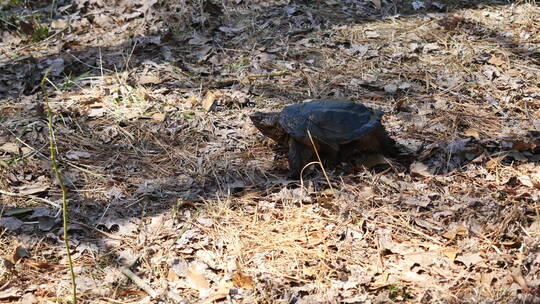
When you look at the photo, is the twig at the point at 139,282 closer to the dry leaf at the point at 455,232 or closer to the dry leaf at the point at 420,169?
the dry leaf at the point at 455,232

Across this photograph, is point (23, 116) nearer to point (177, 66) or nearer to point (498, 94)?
point (177, 66)

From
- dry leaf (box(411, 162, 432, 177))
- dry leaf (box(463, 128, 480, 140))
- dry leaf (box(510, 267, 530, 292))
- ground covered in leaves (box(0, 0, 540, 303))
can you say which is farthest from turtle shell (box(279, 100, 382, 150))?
dry leaf (box(510, 267, 530, 292))

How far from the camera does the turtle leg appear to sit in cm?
370

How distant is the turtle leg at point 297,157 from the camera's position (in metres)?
3.70

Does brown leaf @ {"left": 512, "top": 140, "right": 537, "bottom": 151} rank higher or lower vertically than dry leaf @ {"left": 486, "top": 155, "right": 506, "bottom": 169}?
higher

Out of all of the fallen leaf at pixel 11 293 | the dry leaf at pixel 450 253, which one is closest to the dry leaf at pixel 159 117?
the fallen leaf at pixel 11 293

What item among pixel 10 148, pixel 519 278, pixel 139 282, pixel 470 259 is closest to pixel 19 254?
pixel 139 282

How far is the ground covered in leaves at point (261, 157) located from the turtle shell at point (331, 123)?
0.91 feet

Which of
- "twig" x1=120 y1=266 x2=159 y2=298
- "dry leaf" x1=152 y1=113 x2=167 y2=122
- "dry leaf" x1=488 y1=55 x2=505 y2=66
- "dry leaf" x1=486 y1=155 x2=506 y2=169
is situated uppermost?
"dry leaf" x1=488 y1=55 x2=505 y2=66

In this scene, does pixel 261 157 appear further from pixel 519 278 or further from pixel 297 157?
pixel 519 278

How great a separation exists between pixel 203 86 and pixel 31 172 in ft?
5.39

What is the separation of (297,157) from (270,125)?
31 cm

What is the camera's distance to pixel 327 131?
142 inches

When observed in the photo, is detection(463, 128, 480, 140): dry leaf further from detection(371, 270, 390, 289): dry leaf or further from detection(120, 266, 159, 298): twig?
detection(120, 266, 159, 298): twig
